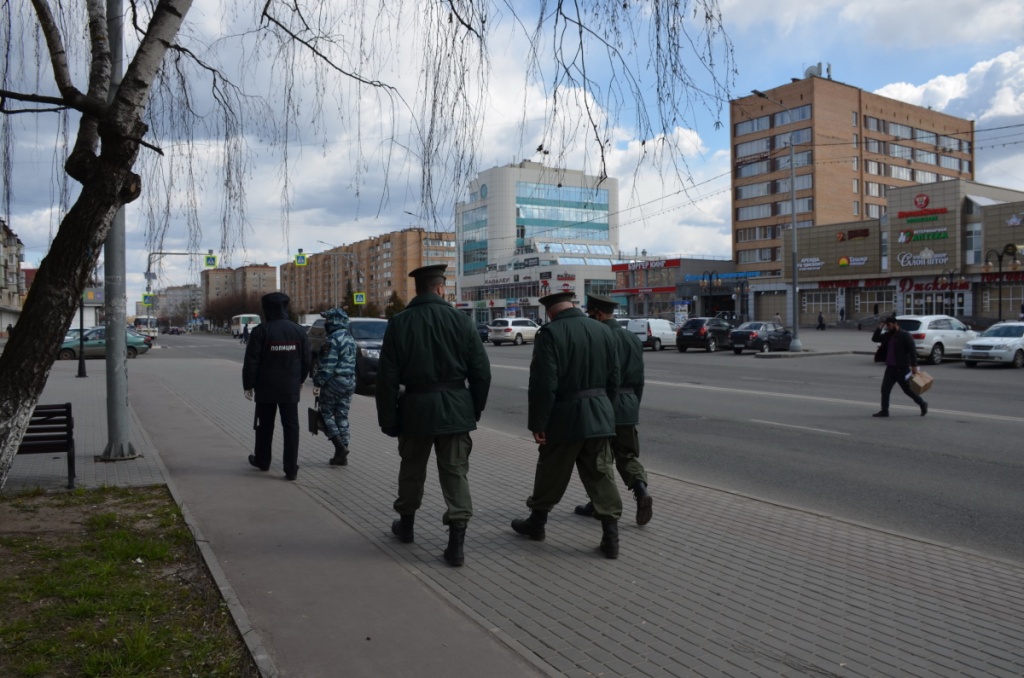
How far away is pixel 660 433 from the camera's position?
11703mm

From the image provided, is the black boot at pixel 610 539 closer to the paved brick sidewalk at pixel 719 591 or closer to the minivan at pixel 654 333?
the paved brick sidewalk at pixel 719 591

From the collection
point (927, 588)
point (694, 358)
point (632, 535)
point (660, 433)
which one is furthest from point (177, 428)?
point (694, 358)

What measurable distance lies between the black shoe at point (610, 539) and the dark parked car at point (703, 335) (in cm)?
3242

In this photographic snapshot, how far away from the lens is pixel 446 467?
503cm

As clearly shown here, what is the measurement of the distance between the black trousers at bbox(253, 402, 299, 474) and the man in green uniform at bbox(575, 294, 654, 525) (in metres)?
3.23

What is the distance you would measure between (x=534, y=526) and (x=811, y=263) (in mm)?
65873

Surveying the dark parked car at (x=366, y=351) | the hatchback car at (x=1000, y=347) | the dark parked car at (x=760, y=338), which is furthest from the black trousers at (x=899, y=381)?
the dark parked car at (x=760, y=338)

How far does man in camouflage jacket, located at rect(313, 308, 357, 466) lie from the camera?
8.61 meters

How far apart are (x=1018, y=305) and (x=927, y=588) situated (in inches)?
2251

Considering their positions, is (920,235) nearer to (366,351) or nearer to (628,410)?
(366,351)

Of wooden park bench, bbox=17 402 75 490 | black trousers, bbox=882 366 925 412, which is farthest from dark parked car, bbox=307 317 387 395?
black trousers, bbox=882 366 925 412

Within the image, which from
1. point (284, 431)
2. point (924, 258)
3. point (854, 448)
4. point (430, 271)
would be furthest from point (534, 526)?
point (924, 258)

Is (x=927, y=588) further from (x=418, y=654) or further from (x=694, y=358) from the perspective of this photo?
(x=694, y=358)

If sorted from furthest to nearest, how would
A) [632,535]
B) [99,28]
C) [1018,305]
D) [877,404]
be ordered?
[1018,305], [877,404], [632,535], [99,28]
